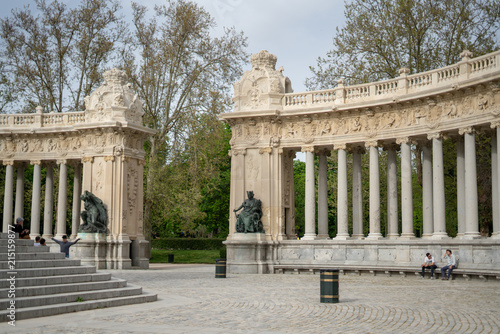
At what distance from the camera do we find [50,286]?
16.9 meters

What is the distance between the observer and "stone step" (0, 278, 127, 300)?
51.8ft

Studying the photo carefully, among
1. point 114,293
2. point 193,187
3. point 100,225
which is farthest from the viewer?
point 193,187

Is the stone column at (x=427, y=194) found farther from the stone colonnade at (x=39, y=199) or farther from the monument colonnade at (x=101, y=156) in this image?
the stone colonnade at (x=39, y=199)

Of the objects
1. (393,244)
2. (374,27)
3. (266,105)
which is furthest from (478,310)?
(374,27)

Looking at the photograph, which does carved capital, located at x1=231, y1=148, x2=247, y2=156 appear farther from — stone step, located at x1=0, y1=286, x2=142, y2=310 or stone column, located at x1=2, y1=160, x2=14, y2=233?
stone step, located at x1=0, y1=286, x2=142, y2=310

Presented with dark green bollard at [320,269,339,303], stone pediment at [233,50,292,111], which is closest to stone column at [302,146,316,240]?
stone pediment at [233,50,292,111]

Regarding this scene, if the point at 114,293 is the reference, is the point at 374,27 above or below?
above

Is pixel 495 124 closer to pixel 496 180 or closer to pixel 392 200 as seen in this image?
pixel 496 180

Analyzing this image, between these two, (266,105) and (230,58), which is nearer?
(266,105)

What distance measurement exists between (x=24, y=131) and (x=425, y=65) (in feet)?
88.9

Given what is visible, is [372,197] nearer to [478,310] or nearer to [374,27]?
[374,27]

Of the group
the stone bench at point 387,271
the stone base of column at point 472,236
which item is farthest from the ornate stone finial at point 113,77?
the stone base of column at point 472,236

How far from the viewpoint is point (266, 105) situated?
36625 mm

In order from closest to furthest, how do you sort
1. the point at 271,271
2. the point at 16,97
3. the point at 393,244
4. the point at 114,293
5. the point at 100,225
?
the point at 114,293, the point at 393,244, the point at 271,271, the point at 100,225, the point at 16,97
